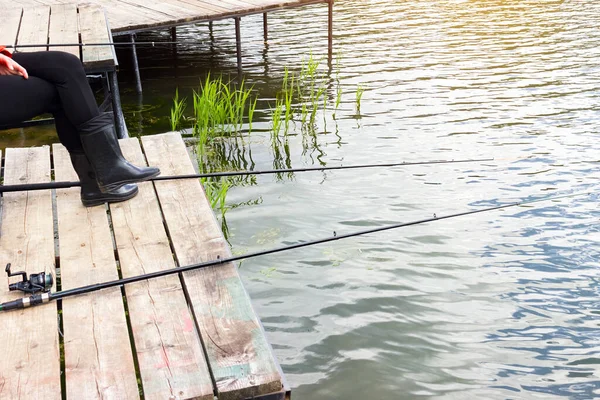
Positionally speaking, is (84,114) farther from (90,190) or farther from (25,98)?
(90,190)

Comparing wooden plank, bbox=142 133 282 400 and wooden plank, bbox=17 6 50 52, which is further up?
wooden plank, bbox=17 6 50 52

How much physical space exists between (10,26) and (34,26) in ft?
0.66

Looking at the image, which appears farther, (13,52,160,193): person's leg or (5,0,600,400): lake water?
(5,0,600,400): lake water

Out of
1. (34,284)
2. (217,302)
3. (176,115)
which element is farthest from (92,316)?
(176,115)

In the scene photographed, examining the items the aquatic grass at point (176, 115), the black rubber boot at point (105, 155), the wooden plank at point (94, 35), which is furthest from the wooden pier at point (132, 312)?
the aquatic grass at point (176, 115)

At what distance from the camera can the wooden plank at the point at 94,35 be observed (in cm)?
498

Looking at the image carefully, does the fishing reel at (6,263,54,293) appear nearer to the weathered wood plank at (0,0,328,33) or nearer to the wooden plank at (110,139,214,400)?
the wooden plank at (110,139,214,400)

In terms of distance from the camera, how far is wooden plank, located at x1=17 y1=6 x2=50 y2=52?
582 centimetres

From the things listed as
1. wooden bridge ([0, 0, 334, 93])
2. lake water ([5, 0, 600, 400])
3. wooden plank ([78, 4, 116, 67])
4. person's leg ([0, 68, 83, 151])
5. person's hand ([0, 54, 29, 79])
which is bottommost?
lake water ([5, 0, 600, 400])

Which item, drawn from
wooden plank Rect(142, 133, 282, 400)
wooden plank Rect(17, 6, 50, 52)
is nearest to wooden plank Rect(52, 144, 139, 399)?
wooden plank Rect(142, 133, 282, 400)

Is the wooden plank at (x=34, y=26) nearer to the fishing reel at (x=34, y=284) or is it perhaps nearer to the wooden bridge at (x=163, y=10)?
the wooden bridge at (x=163, y=10)

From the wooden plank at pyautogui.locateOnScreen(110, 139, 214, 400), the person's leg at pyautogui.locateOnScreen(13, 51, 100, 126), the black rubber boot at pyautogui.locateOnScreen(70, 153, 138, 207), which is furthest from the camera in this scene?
the black rubber boot at pyautogui.locateOnScreen(70, 153, 138, 207)

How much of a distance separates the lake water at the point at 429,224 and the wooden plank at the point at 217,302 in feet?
2.72

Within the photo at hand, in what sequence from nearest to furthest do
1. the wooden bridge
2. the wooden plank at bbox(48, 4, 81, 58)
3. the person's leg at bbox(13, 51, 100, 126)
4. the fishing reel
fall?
1. the fishing reel
2. the person's leg at bbox(13, 51, 100, 126)
3. the wooden plank at bbox(48, 4, 81, 58)
4. the wooden bridge
